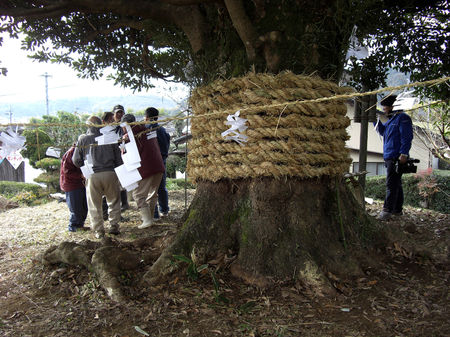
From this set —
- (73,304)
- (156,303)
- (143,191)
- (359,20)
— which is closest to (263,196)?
(156,303)

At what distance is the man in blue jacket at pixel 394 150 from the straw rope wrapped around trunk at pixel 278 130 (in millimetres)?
2203

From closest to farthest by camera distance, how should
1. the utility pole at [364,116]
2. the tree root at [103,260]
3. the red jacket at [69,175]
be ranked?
the tree root at [103,260]
the utility pole at [364,116]
the red jacket at [69,175]

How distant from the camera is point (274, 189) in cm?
255

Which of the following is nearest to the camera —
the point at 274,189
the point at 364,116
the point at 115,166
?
the point at 274,189

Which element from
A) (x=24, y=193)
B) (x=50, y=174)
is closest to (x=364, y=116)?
(x=24, y=193)

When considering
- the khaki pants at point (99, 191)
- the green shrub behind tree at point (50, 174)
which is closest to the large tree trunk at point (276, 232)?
the khaki pants at point (99, 191)

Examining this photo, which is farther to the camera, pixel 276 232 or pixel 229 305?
pixel 276 232

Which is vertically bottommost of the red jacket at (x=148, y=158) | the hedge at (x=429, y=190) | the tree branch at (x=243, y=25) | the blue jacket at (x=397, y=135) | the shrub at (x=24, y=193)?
the shrub at (x=24, y=193)

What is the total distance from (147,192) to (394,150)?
10.6 feet

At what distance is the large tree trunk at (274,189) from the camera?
243cm

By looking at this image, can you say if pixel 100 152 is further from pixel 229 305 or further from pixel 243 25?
pixel 229 305

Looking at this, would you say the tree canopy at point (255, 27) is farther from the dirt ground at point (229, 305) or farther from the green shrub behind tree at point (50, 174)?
the green shrub behind tree at point (50, 174)

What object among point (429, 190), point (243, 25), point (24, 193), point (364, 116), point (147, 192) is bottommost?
point (24, 193)

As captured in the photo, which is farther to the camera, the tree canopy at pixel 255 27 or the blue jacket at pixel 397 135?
the blue jacket at pixel 397 135
